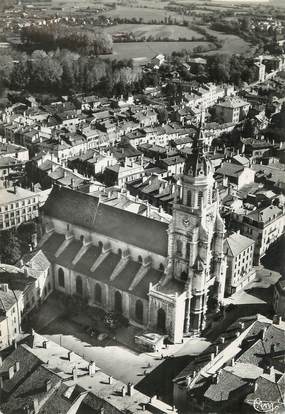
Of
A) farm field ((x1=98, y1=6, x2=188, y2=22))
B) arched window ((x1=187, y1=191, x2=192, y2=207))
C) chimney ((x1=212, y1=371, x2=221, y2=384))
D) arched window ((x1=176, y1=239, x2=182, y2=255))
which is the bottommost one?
chimney ((x1=212, y1=371, x2=221, y2=384))

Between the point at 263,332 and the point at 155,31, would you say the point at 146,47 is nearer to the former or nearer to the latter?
the point at 155,31

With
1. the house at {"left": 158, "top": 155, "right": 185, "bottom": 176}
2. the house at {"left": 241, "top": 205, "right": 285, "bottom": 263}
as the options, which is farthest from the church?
the house at {"left": 158, "top": 155, "right": 185, "bottom": 176}

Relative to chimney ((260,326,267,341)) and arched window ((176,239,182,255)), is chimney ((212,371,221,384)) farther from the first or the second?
arched window ((176,239,182,255))

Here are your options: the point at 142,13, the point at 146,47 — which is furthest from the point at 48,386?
the point at 146,47

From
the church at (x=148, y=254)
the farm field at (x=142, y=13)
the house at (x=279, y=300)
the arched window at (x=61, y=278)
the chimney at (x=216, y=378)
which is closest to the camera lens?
the chimney at (x=216, y=378)

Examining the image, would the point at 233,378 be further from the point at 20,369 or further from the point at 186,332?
the point at 20,369

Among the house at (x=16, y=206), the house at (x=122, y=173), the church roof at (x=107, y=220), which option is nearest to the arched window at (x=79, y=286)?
the church roof at (x=107, y=220)

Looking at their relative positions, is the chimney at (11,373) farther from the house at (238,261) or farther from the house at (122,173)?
the house at (122,173)
